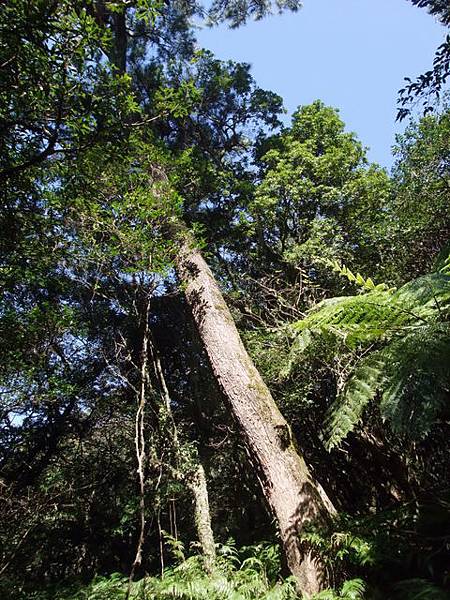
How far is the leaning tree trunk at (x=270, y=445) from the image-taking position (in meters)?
3.10

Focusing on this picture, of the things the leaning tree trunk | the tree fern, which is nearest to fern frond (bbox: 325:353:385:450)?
the tree fern

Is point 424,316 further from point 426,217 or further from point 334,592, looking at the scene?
point 426,217

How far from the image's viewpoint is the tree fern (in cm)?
246

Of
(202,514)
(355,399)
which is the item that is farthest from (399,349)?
(202,514)

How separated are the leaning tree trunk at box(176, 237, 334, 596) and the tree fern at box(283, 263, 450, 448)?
62 centimetres

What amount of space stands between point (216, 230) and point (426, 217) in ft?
15.7

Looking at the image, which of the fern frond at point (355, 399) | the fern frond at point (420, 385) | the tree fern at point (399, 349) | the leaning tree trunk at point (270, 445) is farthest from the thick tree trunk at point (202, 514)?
the fern frond at point (420, 385)

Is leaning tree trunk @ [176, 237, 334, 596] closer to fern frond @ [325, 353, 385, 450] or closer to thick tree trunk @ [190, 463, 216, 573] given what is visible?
fern frond @ [325, 353, 385, 450]

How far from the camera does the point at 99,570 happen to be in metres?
7.63

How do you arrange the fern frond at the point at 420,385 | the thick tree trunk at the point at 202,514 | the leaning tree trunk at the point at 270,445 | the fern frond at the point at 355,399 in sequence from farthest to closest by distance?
the thick tree trunk at the point at 202,514, the leaning tree trunk at the point at 270,445, the fern frond at the point at 355,399, the fern frond at the point at 420,385

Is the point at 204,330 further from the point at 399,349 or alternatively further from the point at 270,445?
the point at 399,349

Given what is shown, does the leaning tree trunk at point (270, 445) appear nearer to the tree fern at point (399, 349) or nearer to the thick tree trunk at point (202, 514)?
the tree fern at point (399, 349)

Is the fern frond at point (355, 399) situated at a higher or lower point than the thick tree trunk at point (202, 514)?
higher

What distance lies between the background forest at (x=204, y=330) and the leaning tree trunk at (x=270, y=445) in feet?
0.08
